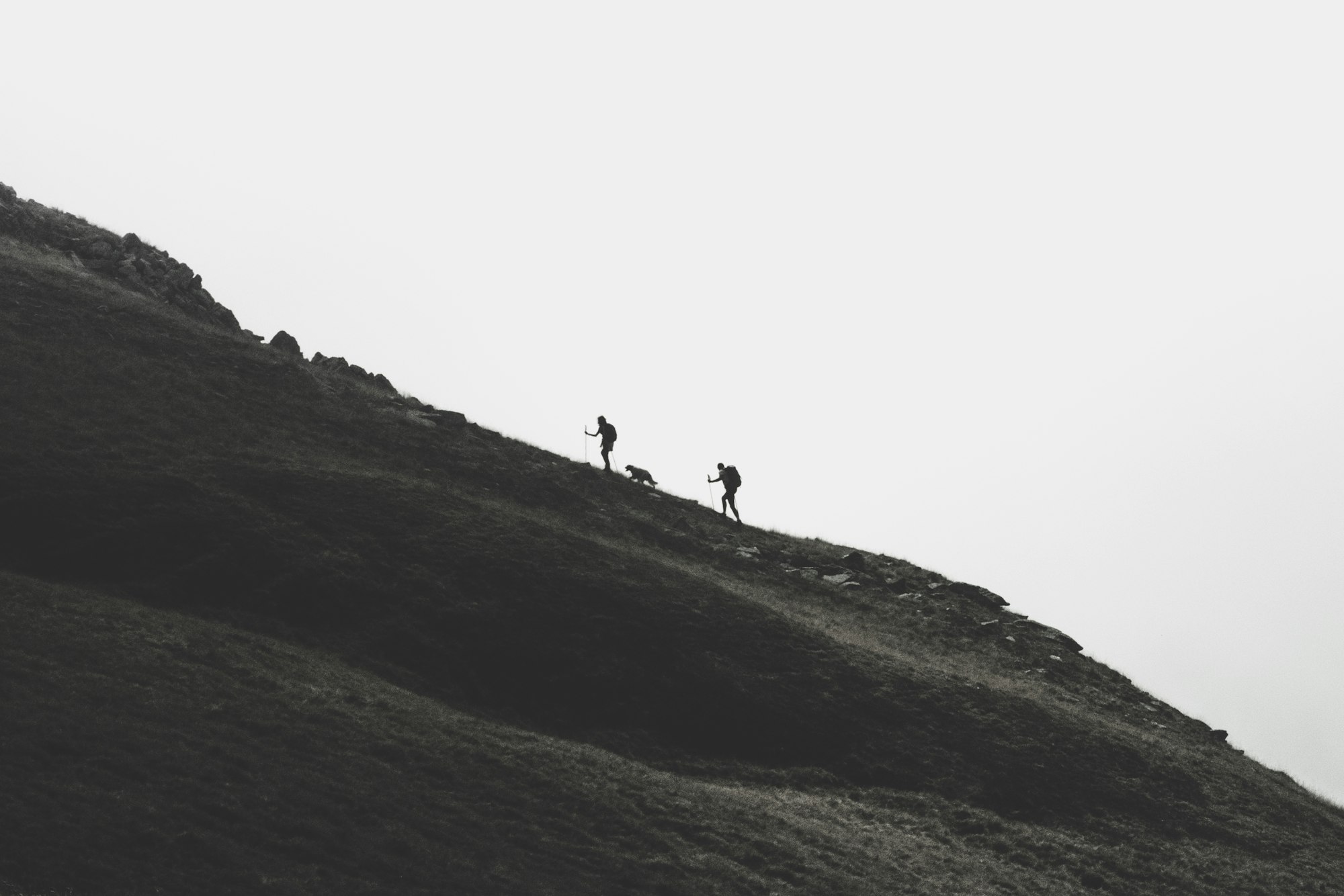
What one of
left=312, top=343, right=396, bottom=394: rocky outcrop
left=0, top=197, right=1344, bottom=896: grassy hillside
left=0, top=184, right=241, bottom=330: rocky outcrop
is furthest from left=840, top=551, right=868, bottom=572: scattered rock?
left=0, top=184, right=241, bottom=330: rocky outcrop

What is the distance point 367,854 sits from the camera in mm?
16938

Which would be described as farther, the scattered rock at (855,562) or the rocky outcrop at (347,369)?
the rocky outcrop at (347,369)

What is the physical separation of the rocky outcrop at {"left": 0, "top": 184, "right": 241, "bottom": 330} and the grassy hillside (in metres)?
7.14

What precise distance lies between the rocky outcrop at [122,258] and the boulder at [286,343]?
336cm

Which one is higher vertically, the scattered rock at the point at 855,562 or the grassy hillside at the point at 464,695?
the scattered rock at the point at 855,562

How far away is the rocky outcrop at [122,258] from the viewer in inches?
2338

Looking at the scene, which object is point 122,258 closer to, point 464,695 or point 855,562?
point 464,695

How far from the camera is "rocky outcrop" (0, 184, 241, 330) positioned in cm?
5938

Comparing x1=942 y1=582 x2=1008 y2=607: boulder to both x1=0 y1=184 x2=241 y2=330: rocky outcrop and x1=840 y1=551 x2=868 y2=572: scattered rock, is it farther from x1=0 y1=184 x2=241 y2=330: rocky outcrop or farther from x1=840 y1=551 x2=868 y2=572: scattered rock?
x1=0 y1=184 x2=241 y2=330: rocky outcrop

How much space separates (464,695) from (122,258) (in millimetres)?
48213

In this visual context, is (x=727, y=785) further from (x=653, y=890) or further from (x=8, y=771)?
(x=8, y=771)

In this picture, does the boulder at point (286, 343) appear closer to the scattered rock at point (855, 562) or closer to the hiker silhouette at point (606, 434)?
the hiker silhouette at point (606, 434)

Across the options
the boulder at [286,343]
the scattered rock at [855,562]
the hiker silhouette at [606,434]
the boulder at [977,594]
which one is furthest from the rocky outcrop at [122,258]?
the boulder at [977,594]

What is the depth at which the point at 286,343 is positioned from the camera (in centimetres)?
5903
